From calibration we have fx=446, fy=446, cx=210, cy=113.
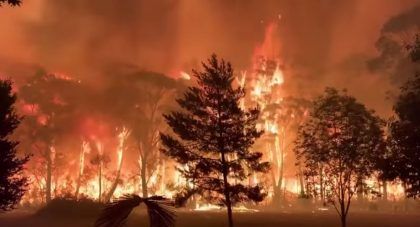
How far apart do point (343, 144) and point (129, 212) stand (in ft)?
71.4

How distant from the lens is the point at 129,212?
513cm

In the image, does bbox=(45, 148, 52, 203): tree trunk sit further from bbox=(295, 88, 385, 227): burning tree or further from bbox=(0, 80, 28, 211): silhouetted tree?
bbox=(295, 88, 385, 227): burning tree

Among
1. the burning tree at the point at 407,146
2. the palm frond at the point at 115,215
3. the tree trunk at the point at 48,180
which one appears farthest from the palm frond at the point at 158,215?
the tree trunk at the point at 48,180

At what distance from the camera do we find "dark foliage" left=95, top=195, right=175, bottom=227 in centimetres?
510

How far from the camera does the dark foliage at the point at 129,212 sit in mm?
5098

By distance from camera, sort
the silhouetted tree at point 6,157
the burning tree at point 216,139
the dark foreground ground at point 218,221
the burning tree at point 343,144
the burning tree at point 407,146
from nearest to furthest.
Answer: the burning tree at point 407,146 < the silhouetted tree at point 6,157 < the burning tree at point 343,144 < the burning tree at point 216,139 < the dark foreground ground at point 218,221

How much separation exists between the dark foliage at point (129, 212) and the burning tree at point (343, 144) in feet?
68.6

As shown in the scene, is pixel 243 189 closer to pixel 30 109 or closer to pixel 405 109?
pixel 405 109

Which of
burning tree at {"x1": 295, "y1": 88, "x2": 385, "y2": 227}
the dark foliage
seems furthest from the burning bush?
the dark foliage

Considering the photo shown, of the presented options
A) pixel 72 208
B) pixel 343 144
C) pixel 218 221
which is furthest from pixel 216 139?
pixel 72 208

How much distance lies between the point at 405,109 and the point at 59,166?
6772 centimetres

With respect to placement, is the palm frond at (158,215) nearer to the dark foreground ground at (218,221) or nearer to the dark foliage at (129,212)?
the dark foliage at (129,212)

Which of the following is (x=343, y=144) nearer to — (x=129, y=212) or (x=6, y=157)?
(x=6, y=157)

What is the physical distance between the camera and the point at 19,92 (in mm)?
70875
